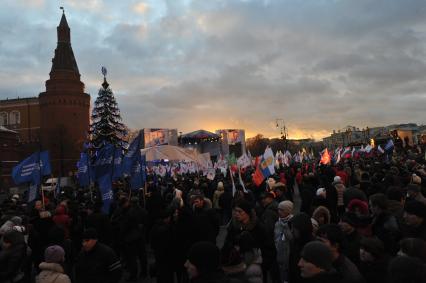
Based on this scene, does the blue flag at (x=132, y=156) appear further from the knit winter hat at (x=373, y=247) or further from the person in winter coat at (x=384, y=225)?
the knit winter hat at (x=373, y=247)

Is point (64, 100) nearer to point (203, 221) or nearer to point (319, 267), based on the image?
point (203, 221)

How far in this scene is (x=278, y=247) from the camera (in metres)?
6.23

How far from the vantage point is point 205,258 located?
372 cm

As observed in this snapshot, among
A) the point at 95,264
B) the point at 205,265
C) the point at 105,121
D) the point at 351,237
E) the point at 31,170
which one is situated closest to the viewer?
the point at 205,265

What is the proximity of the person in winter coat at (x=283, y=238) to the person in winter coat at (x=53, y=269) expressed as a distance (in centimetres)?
283

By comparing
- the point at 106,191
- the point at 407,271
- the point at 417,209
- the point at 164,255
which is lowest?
the point at 164,255

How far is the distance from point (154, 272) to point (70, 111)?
268 feet

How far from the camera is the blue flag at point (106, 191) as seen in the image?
1094 cm

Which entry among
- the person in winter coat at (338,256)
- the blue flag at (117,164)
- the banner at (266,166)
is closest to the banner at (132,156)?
the blue flag at (117,164)

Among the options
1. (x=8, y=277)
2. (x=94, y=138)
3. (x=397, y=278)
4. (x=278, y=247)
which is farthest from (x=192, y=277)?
(x=94, y=138)

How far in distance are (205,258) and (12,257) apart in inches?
144

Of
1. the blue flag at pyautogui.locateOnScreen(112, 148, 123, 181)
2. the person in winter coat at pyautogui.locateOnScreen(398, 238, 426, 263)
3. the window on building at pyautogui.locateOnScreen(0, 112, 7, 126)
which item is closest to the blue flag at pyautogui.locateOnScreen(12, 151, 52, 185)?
the blue flag at pyautogui.locateOnScreen(112, 148, 123, 181)

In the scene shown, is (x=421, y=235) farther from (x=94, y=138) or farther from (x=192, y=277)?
(x=94, y=138)

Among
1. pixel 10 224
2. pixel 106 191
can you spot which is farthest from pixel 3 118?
Answer: pixel 10 224
